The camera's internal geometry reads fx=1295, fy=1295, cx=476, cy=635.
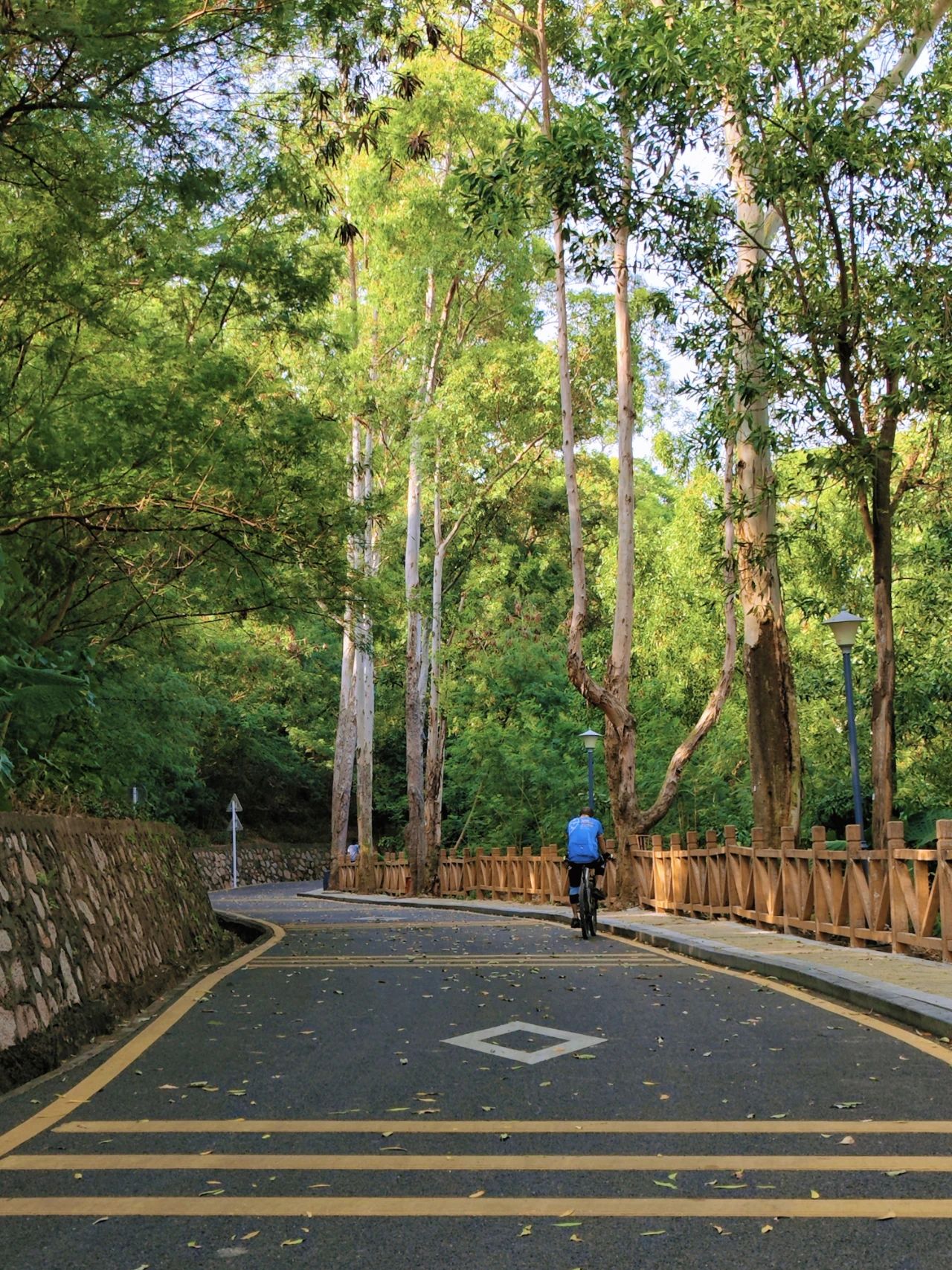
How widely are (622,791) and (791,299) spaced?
9.21 metres

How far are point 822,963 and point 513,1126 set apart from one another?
619cm

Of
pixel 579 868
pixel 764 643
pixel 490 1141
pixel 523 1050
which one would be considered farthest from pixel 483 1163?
pixel 764 643

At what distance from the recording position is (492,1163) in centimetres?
483

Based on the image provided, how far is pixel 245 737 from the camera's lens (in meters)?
51.4

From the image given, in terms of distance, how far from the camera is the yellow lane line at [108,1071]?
17.7ft

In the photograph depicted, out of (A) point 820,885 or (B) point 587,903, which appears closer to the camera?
(A) point 820,885

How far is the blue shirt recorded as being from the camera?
661 inches

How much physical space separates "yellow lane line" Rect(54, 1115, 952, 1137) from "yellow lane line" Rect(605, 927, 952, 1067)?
1.64 meters

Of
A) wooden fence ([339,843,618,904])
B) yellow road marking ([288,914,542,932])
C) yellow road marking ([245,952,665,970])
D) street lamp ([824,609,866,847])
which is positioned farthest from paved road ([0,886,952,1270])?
wooden fence ([339,843,618,904])

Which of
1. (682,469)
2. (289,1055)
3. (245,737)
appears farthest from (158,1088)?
(245,737)

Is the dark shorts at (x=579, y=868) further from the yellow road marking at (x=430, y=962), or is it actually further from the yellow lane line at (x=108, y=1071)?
the yellow lane line at (x=108, y=1071)

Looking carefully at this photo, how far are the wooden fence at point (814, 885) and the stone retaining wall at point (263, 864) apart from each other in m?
30.3

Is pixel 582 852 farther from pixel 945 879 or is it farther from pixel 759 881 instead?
pixel 945 879

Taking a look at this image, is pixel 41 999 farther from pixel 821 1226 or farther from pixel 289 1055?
pixel 821 1226
